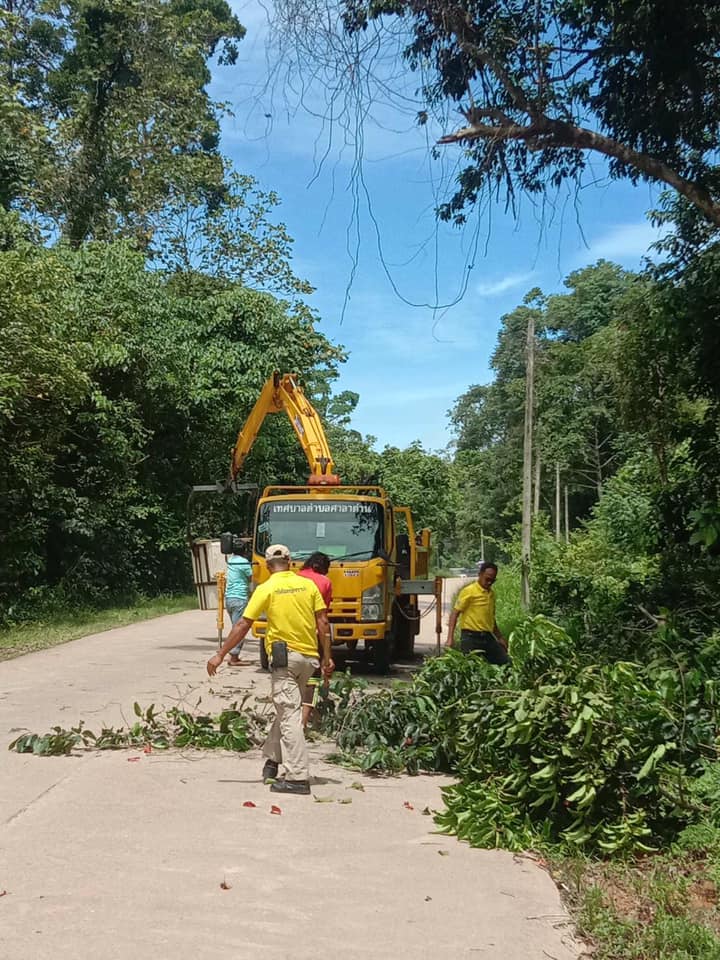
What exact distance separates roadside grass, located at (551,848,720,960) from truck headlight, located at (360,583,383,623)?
26.7 feet

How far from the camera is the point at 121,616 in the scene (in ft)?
76.3

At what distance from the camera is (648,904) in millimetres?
5066

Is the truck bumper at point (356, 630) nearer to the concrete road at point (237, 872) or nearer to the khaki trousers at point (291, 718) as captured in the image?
the concrete road at point (237, 872)

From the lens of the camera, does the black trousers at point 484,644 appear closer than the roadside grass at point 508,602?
Yes

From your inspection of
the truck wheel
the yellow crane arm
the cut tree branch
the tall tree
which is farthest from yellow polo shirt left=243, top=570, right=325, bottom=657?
the tall tree

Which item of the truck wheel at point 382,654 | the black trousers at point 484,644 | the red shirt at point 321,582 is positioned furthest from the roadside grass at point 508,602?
the red shirt at point 321,582

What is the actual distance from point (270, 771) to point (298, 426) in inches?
374

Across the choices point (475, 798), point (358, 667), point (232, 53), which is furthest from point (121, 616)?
point (232, 53)

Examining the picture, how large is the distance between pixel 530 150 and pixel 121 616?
53.9 ft

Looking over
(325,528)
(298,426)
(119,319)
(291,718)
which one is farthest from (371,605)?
(119,319)

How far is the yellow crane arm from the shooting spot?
16.3 m

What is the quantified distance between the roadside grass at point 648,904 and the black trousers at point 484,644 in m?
5.13

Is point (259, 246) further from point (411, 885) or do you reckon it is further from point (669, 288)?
point (411, 885)

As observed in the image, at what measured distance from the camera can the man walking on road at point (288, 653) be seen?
24.4ft
